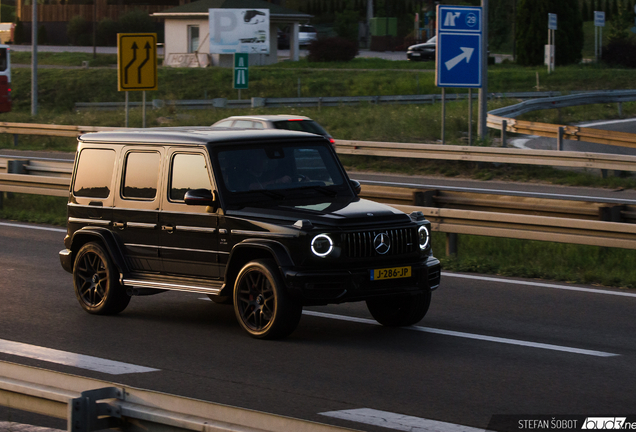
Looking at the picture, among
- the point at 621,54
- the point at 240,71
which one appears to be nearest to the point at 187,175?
the point at 240,71

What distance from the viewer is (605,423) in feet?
18.8

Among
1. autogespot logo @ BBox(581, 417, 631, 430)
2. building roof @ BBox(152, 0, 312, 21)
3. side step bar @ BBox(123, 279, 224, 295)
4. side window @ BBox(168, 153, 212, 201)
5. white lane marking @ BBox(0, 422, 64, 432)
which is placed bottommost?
white lane marking @ BBox(0, 422, 64, 432)

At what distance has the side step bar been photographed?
8328mm

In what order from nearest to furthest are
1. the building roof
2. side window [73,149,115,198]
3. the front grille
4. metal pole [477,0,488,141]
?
the front grille → side window [73,149,115,198] → metal pole [477,0,488,141] → the building roof

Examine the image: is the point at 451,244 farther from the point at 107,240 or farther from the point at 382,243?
the point at 107,240

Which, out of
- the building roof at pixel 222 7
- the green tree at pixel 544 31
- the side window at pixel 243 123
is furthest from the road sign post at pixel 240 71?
the green tree at pixel 544 31

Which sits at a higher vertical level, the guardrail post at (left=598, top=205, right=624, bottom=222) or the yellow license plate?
the guardrail post at (left=598, top=205, right=624, bottom=222)

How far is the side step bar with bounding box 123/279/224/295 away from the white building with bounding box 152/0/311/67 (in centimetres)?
5356

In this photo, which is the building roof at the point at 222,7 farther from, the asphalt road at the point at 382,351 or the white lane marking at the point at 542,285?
the asphalt road at the point at 382,351

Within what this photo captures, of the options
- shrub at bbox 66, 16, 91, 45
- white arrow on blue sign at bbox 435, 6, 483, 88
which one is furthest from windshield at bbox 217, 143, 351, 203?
shrub at bbox 66, 16, 91, 45

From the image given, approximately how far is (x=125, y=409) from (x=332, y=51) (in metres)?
62.9

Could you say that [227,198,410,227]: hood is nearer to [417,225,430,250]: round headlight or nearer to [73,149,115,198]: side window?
[417,225,430,250]: round headlight

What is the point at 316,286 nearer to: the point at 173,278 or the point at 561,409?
the point at 173,278

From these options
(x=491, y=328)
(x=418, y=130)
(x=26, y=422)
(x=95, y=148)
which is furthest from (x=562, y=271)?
(x=418, y=130)
